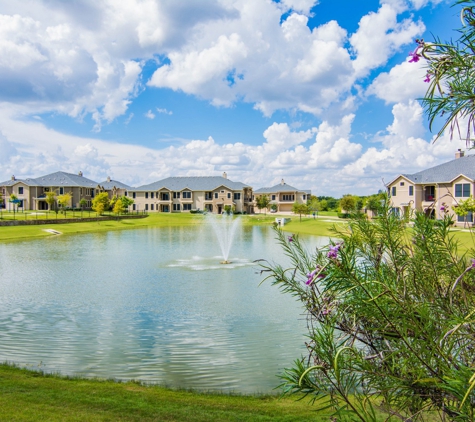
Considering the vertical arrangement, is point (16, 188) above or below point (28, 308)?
above

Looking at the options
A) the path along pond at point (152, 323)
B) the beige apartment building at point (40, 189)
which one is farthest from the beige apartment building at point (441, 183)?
the beige apartment building at point (40, 189)

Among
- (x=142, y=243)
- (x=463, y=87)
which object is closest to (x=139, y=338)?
(x=463, y=87)

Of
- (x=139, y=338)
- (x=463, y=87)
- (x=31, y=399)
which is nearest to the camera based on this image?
(x=463, y=87)

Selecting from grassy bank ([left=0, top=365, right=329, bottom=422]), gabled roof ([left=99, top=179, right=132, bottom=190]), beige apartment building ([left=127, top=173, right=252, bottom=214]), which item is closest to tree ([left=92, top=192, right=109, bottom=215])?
beige apartment building ([left=127, top=173, right=252, bottom=214])

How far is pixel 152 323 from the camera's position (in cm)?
1303

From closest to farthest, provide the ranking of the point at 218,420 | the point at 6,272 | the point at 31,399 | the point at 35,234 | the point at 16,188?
the point at 218,420
the point at 31,399
the point at 6,272
the point at 35,234
the point at 16,188

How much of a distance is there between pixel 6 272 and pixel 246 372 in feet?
58.0

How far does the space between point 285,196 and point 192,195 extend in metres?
23.2

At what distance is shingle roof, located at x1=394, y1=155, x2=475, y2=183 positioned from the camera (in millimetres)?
44759

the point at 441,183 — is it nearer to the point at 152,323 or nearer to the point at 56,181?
the point at 152,323

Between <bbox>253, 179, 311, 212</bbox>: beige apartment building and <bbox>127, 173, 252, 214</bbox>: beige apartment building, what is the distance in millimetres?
8984

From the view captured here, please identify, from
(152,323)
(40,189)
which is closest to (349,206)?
(152,323)

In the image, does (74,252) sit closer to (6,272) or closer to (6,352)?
(6,272)

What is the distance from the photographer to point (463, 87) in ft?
9.14
